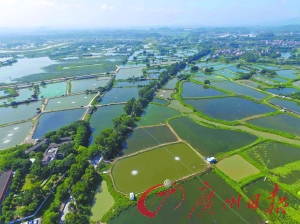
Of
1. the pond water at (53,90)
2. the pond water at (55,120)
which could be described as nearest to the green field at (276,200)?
the pond water at (55,120)

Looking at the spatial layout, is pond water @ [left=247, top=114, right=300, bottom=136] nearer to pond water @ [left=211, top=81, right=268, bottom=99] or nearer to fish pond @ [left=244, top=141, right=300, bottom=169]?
fish pond @ [left=244, top=141, right=300, bottom=169]

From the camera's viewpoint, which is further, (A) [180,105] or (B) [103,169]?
(A) [180,105]

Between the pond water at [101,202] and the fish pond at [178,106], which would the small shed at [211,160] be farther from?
the fish pond at [178,106]

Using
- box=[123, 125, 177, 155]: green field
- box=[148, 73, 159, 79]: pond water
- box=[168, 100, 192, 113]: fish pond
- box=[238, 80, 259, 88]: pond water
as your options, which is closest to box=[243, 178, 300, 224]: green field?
box=[123, 125, 177, 155]: green field

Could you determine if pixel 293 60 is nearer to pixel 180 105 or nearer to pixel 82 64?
pixel 180 105

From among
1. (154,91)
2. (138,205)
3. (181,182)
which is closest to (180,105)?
(154,91)

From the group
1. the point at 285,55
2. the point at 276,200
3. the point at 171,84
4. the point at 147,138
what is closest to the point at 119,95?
the point at 171,84
